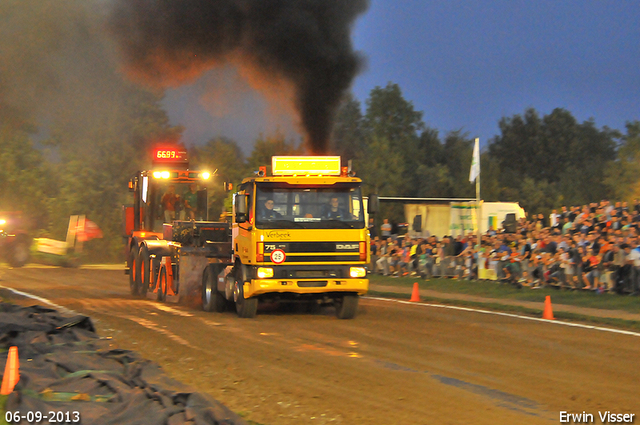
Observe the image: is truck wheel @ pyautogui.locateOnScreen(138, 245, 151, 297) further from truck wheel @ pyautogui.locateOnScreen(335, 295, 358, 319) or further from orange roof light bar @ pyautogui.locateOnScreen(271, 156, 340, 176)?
truck wheel @ pyautogui.locateOnScreen(335, 295, 358, 319)

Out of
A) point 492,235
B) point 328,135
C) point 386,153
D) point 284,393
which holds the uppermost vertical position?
point 386,153

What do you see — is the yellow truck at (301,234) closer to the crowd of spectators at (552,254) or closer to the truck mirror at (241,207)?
the truck mirror at (241,207)

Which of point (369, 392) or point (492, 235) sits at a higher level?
point (492, 235)

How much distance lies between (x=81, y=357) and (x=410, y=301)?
11.8 metres

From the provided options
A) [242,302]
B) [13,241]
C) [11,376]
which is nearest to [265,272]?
[242,302]

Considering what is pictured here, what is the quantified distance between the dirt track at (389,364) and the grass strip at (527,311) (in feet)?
3.89

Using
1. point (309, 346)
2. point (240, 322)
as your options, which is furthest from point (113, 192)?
A: point (309, 346)

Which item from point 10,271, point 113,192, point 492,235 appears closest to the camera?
point 492,235

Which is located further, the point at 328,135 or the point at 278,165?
the point at 328,135

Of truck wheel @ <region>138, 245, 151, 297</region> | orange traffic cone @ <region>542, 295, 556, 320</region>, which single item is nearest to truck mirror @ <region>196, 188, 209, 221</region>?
truck wheel @ <region>138, 245, 151, 297</region>

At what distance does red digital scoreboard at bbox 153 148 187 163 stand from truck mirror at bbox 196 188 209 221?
1.34 m

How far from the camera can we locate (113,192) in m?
50.2

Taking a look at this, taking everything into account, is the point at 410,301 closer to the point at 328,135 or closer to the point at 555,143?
the point at 328,135

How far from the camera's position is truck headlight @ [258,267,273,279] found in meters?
14.2
